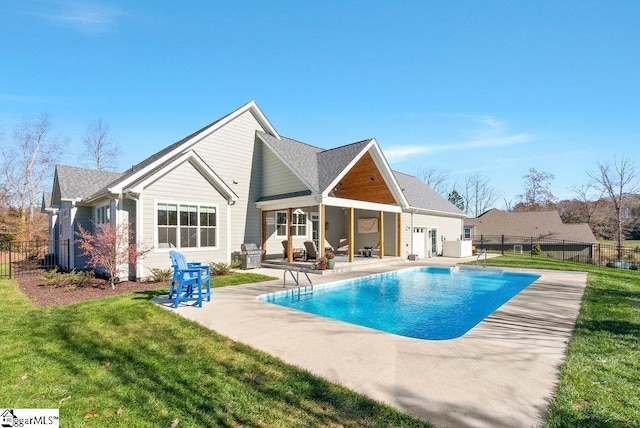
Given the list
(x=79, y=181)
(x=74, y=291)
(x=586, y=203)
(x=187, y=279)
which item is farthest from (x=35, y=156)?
(x=586, y=203)

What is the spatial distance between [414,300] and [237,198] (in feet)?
27.6

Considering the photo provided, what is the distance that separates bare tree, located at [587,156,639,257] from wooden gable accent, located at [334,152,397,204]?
3135 centimetres

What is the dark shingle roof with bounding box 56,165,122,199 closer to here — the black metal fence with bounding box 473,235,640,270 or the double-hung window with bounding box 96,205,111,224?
the double-hung window with bounding box 96,205,111,224

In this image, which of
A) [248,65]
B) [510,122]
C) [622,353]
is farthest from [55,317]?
[510,122]

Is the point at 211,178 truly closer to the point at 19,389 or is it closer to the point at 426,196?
the point at 19,389

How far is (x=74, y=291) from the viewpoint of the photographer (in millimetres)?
9484

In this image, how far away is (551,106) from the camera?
14.9 meters

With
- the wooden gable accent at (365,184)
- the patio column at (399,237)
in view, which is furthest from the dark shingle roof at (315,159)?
the patio column at (399,237)

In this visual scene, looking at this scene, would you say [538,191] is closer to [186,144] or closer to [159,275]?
[186,144]

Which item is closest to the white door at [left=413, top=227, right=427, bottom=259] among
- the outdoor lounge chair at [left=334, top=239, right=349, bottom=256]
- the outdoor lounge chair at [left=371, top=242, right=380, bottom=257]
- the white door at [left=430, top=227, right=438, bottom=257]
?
the white door at [left=430, top=227, right=438, bottom=257]

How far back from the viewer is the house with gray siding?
38.9ft

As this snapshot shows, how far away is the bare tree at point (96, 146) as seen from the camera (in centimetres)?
3609

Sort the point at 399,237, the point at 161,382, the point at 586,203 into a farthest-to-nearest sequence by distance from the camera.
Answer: the point at 586,203, the point at 399,237, the point at 161,382

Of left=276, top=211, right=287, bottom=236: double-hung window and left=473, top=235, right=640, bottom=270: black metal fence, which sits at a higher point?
left=276, top=211, right=287, bottom=236: double-hung window
